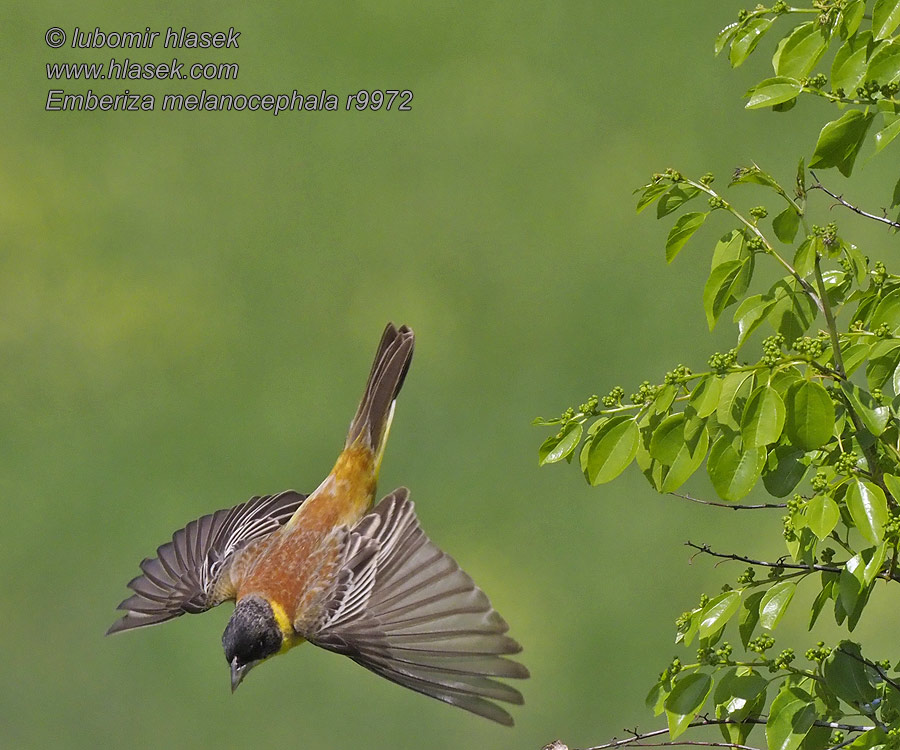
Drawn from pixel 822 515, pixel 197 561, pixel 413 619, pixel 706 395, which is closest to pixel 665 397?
pixel 706 395

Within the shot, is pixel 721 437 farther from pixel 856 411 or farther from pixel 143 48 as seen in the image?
pixel 143 48

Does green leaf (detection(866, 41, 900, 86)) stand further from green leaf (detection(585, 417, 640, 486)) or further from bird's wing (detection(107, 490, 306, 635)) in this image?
bird's wing (detection(107, 490, 306, 635))

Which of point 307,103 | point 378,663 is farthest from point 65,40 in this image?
point 378,663

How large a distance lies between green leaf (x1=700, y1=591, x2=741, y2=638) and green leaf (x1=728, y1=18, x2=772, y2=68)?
1.74 ft

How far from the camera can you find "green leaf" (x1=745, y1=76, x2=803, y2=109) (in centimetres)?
91

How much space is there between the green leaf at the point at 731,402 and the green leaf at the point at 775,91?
247 mm

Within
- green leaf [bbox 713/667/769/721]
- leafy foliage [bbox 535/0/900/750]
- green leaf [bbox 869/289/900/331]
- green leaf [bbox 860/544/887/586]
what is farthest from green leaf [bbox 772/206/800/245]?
green leaf [bbox 713/667/769/721]

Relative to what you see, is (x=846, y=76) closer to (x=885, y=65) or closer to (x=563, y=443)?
(x=885, y=65)

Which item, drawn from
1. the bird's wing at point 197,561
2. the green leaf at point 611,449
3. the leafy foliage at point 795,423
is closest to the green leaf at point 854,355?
the leafy foliage at point 795,423

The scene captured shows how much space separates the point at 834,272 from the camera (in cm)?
111

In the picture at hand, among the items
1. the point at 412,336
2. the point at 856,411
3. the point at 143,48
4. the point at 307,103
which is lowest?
the point at 856,411

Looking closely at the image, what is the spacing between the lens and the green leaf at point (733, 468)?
0.88 meters

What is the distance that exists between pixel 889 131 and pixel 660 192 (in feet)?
0.76

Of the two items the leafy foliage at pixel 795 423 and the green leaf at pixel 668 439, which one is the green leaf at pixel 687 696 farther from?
the green leaf at pixel 668 439
